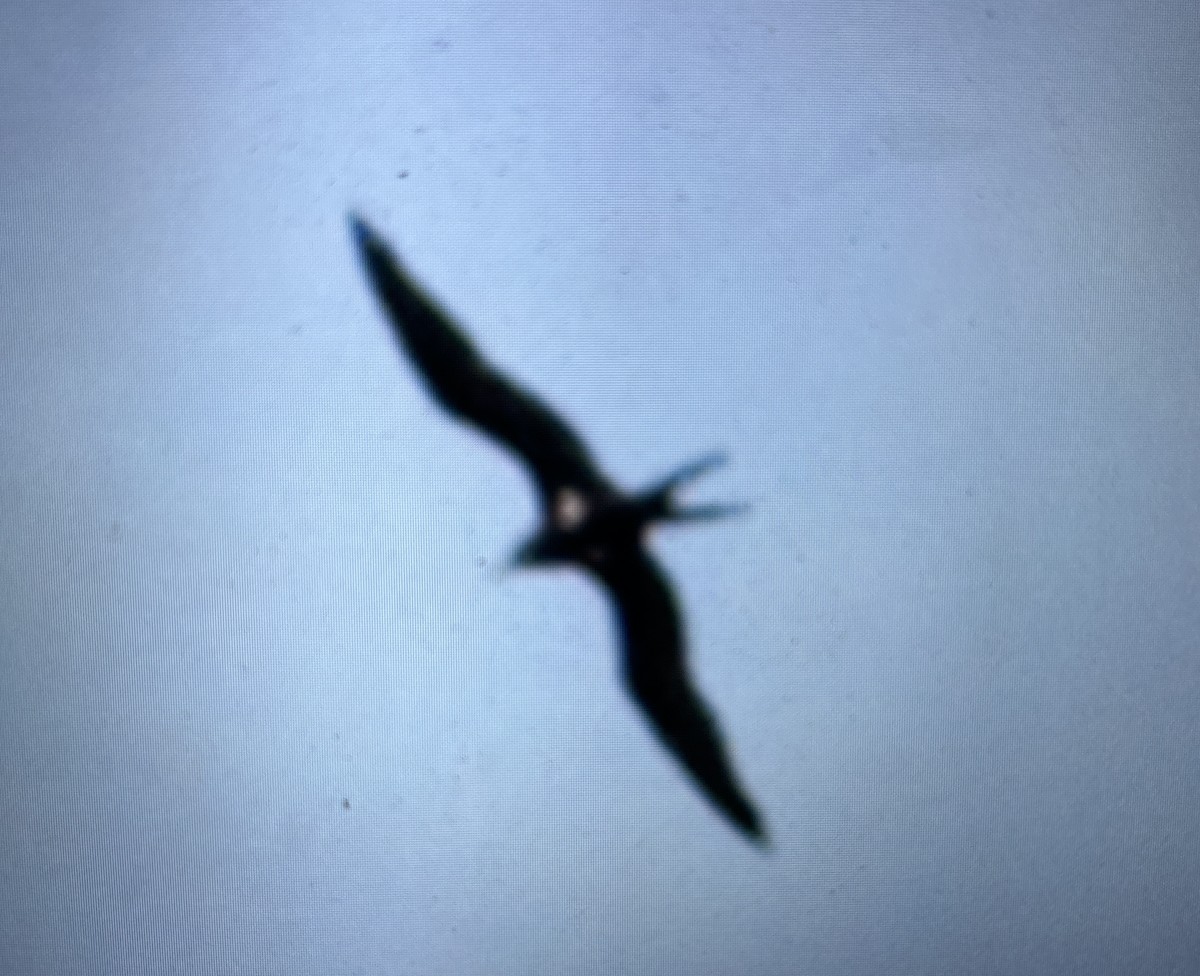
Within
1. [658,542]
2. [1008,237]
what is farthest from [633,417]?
[1008,237]

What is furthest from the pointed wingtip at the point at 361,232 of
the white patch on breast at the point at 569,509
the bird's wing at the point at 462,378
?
the white patch on breast at the point at 569,509

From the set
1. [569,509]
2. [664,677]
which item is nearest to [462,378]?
[569,509]

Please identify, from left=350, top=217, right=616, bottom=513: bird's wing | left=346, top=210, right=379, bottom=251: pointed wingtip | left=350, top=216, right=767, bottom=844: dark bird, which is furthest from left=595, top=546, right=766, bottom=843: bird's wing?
left=346, top=210, right=379, bottom=251: pointed wingtip

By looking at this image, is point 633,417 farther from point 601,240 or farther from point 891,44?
point 891,44

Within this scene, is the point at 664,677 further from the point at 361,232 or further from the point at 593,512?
the point at 361,232

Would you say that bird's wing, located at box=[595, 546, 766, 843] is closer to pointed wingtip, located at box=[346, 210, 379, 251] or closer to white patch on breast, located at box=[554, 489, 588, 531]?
white patch on breast, located at box=[554, 489, 588, 531]

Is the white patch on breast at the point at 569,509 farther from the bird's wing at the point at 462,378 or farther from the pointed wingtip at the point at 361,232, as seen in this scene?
the pointed wingtip at the point at 361,232
